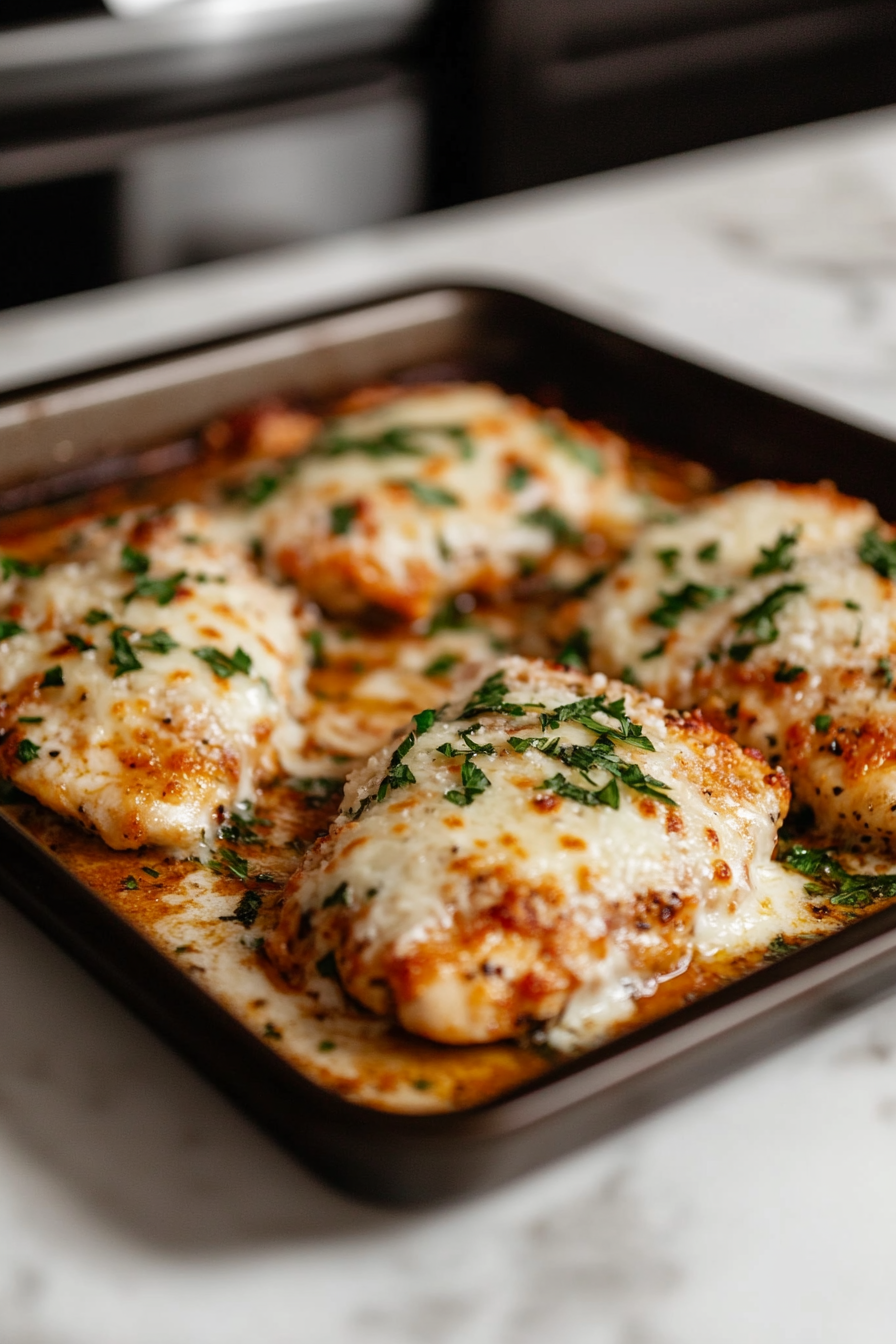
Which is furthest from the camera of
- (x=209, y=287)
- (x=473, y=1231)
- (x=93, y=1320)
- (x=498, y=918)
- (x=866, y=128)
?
(x=866, y=128)

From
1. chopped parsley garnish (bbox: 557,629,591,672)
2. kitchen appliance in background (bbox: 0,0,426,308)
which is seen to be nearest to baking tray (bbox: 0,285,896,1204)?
chopped parsley garnish (bbox: 557,629,591,672)

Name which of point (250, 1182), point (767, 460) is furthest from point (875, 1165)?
point (767, 460)

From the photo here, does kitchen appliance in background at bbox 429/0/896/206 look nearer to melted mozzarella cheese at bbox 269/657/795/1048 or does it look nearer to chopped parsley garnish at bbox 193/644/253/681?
Result: chopped parsley garnish at bbox 193/644/253/681

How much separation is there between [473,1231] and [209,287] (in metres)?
3.31

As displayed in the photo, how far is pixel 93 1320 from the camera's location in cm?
169

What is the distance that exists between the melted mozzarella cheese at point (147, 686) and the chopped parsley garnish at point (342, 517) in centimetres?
27

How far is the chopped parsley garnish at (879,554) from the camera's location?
9.00 feet

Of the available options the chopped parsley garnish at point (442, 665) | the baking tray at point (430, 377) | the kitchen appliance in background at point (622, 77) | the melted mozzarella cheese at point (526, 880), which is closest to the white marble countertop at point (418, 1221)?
the baking tray at point (430, 377)

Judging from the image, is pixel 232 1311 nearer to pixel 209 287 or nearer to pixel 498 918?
pixel 498 918

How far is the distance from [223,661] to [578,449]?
3.81ft

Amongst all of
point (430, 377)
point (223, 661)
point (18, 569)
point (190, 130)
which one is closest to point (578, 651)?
point (223, 661)

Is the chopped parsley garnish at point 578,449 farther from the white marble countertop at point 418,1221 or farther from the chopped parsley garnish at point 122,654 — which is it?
the white marble countertop at point 418,1221

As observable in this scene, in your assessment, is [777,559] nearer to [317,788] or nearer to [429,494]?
[429,494]

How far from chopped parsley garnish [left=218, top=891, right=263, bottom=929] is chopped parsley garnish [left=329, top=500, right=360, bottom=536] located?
102cm
